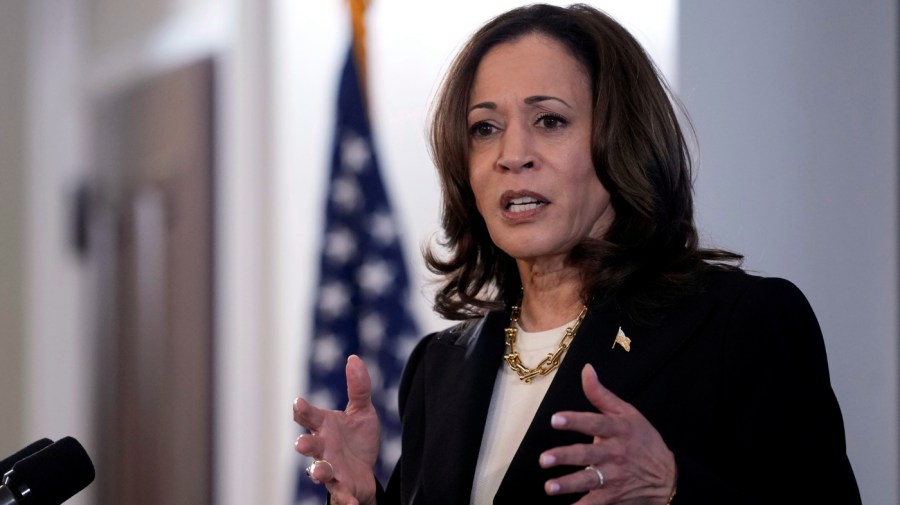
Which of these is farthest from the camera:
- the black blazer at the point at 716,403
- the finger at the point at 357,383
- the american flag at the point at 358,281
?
the american flag at the point at 358,281

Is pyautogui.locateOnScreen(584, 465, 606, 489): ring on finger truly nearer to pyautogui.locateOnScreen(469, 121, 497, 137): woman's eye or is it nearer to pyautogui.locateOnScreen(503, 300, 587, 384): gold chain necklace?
pyautogui.locateOnScreen(503, 300, 587, 384): gold chain necklace

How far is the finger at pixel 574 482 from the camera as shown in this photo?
1.28 m

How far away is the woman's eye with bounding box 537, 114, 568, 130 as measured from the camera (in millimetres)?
1861

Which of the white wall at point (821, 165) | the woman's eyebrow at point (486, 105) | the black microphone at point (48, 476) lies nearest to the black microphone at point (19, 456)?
the black microphone at point (48, 476)

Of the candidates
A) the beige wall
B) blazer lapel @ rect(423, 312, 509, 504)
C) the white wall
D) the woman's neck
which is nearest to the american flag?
the white wall

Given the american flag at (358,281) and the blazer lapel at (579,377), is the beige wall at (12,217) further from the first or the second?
the blazer lapel at (579,377)

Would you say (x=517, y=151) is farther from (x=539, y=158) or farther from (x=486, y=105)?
(x=486, y=105)

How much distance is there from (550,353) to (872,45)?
Answer: 170cm

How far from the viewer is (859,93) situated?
→ 9.79 feet

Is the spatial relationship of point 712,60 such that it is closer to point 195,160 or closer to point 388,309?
point 388,309

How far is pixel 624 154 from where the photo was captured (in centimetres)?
185

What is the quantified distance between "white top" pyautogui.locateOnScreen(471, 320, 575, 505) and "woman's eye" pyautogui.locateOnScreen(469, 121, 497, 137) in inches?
15.5

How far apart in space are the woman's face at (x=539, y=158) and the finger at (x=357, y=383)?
351 mm

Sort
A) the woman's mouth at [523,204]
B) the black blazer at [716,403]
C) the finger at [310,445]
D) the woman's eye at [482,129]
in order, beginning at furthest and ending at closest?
the woman's eye at [482,129]
the woman's mouth at [523,204]
the finger at [310,445]
the black blazer at [716,403]
